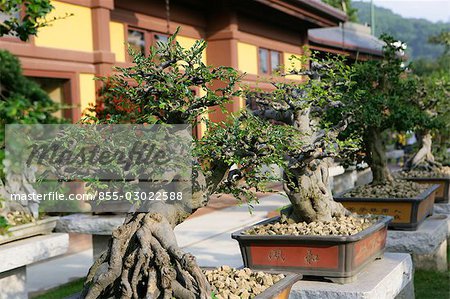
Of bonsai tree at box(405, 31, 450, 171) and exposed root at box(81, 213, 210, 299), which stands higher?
bonsai tree at box(405, 31, 450, 171)

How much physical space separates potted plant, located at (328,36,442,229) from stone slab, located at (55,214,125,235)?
2286mm

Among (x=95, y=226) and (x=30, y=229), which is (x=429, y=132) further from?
(x=30, y=229)

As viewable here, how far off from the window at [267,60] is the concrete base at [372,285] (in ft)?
26.9

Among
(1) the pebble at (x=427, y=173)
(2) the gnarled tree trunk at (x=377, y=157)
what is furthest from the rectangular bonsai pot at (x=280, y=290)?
(1) the pebble at (x=427, y=173)

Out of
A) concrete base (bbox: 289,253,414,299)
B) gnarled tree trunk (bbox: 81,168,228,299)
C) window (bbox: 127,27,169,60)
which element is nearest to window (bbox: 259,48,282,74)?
window (bbox: 127,27,169,60)

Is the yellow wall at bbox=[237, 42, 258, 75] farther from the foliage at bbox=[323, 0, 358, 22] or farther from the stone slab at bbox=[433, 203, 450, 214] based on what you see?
the foliage at bbox=[323, 0, 358, 22]

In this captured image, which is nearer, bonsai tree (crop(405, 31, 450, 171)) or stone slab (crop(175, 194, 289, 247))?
stone slab (crop(175, 194, 289, 247))

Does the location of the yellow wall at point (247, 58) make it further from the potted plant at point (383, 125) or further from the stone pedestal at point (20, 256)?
the stone pedestal at point (20, 256)

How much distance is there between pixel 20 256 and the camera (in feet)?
15.0

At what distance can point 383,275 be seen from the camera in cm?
430

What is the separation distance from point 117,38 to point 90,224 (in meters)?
3.66

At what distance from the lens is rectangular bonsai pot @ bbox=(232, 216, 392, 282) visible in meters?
4.11

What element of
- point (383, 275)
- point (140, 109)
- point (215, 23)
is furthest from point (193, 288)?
point (215, 23)

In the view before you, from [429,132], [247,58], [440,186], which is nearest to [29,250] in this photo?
[440,186]
